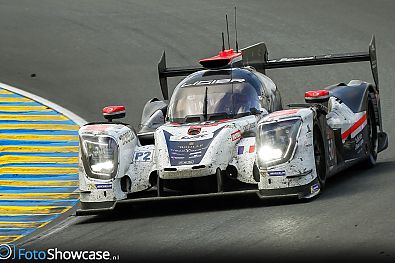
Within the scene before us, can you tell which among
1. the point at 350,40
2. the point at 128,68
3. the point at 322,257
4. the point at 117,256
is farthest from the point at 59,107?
the point at 322,257

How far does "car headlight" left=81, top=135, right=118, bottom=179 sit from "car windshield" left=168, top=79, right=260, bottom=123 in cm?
89

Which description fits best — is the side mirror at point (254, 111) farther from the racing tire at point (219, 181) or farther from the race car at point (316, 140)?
the racing tire at point (219, 181)

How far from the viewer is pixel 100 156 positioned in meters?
11.1

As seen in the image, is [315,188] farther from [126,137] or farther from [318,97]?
[126,137]

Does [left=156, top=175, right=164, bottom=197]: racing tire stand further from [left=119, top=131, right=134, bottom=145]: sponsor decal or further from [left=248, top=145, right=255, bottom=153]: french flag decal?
[left=248, top=145, right=255, bottom=153]: french flag decal

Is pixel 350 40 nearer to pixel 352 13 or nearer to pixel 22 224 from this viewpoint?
pixel 352 13

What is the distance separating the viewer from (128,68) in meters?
20.2

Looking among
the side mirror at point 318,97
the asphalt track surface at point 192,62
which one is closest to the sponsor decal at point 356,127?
the asphalt track surface at point 192,62

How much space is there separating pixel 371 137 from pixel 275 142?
305cm

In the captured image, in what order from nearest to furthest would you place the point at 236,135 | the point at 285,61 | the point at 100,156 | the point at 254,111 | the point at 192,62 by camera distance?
the point at 236,135 → the point at 100,156 → the point at 254,111 → the point at 285,61 → the point at 192,62

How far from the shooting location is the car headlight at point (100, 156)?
11.0 m

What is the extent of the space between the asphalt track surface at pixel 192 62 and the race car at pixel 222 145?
0.73 ft

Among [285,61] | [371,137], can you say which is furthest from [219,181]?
[285,61]

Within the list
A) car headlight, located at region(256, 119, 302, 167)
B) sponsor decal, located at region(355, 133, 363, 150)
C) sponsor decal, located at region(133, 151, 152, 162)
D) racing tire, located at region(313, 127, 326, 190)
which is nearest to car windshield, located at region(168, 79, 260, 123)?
sponsor decal, located at region(133, 151, 152, 162)
